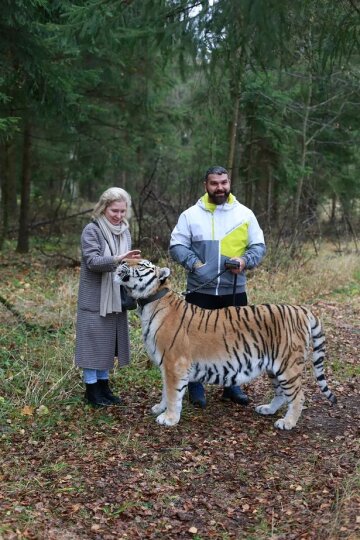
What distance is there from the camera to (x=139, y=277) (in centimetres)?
499

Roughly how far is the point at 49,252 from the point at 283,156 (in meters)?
6.51

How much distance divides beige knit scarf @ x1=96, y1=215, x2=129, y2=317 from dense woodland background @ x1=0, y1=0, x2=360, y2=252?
1.53 meters

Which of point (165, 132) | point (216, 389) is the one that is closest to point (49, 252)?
point (165, 132)

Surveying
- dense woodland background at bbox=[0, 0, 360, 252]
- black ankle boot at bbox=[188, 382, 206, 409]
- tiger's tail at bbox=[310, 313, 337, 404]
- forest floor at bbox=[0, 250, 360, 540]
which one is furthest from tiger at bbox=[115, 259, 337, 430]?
dense woodland background at bbox=[0, 0, 360, 252]

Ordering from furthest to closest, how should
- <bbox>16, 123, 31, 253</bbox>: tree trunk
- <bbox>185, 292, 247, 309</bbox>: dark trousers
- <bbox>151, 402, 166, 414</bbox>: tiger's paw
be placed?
<bbox>16, 123, 31, 253</bbox>: tree trunk
<bbox>185, 292, 247, 309</bbox>: dark trousers
<bbox>151, 402, 166, 414</bbox>: tiger's paw

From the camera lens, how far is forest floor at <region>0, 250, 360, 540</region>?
141 inches

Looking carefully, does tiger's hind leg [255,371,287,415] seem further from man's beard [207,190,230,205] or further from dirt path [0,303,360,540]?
man's beard [207,190,230,205]

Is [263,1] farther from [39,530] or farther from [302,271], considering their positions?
[302,271]

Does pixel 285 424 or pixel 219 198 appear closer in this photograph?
pixel 285 424

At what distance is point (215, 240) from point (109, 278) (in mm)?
1070

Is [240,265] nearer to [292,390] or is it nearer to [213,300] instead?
[213,300]

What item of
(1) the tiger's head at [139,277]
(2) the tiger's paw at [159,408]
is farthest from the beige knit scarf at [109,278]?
(2) the tiger's paw at [159,408]

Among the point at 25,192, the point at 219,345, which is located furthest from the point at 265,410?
the point at 25,192

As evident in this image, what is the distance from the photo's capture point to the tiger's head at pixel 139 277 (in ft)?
16.3
